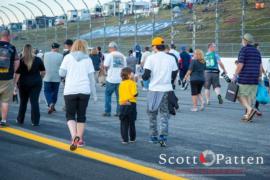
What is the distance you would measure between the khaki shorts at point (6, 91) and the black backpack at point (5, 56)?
14.0 inches

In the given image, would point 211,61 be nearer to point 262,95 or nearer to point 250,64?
point 262,95

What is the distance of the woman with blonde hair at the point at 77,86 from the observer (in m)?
7.95

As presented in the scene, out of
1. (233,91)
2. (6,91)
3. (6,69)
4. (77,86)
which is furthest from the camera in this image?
(233,91)

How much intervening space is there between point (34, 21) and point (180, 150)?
42076mm

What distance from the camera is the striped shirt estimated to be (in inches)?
435

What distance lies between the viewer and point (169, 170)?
21.1 feet

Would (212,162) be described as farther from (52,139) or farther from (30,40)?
(30,40)

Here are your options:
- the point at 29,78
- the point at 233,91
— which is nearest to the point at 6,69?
the point at 29,78

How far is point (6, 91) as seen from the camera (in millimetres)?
10273

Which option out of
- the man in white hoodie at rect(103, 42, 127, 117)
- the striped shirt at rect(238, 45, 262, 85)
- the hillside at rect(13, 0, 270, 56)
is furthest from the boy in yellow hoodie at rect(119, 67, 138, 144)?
the hillside at rect(13, 0, 270, 56)

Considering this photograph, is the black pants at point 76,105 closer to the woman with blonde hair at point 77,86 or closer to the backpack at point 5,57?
the woman with blonde hair at point 77,86

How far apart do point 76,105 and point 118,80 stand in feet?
12.7

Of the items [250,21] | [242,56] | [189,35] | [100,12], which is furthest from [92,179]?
[100,12]

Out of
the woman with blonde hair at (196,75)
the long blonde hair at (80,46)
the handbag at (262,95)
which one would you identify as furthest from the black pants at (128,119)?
the woman with blonde hair at (196,75)
